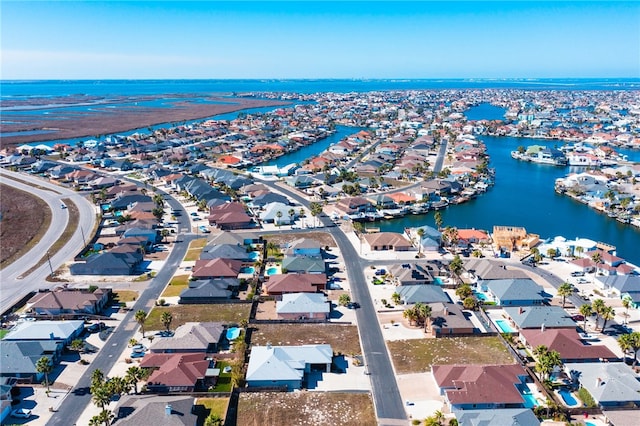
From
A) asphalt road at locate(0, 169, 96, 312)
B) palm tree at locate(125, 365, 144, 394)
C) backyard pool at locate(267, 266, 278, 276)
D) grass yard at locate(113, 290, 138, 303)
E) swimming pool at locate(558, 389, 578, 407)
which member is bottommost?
swimming pool at locate(558, 389, 578, 407)

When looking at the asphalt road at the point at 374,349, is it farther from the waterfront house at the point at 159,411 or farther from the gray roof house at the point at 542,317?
the gray roof house at the point at 542,317

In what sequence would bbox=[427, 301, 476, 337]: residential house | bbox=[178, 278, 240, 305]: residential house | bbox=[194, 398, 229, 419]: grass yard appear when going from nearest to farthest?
bbox=[194, 398, 229, 419]: grass yard → bbox=[427, 301, 476, 337]: residential house → bbox=[178, 278, 240, 305]: residential house

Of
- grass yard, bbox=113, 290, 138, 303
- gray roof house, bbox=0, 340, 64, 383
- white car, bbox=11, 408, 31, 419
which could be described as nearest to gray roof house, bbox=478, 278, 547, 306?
grass yard, bbox=113, 290, 138, 303

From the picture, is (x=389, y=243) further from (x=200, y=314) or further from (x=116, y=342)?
(x=116, y=342)

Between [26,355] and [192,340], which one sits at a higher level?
[26,355]

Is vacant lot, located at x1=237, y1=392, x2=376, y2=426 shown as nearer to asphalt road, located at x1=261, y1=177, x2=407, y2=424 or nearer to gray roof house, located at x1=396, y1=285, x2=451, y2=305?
asphalt road, located at x1=261, y1=177, x2=407, y2=424

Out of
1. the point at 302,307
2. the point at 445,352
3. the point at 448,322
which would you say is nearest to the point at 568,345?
the point at 448,322

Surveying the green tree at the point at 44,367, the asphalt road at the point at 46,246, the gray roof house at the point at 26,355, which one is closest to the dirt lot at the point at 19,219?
the asphalt road at the point at 46,246
